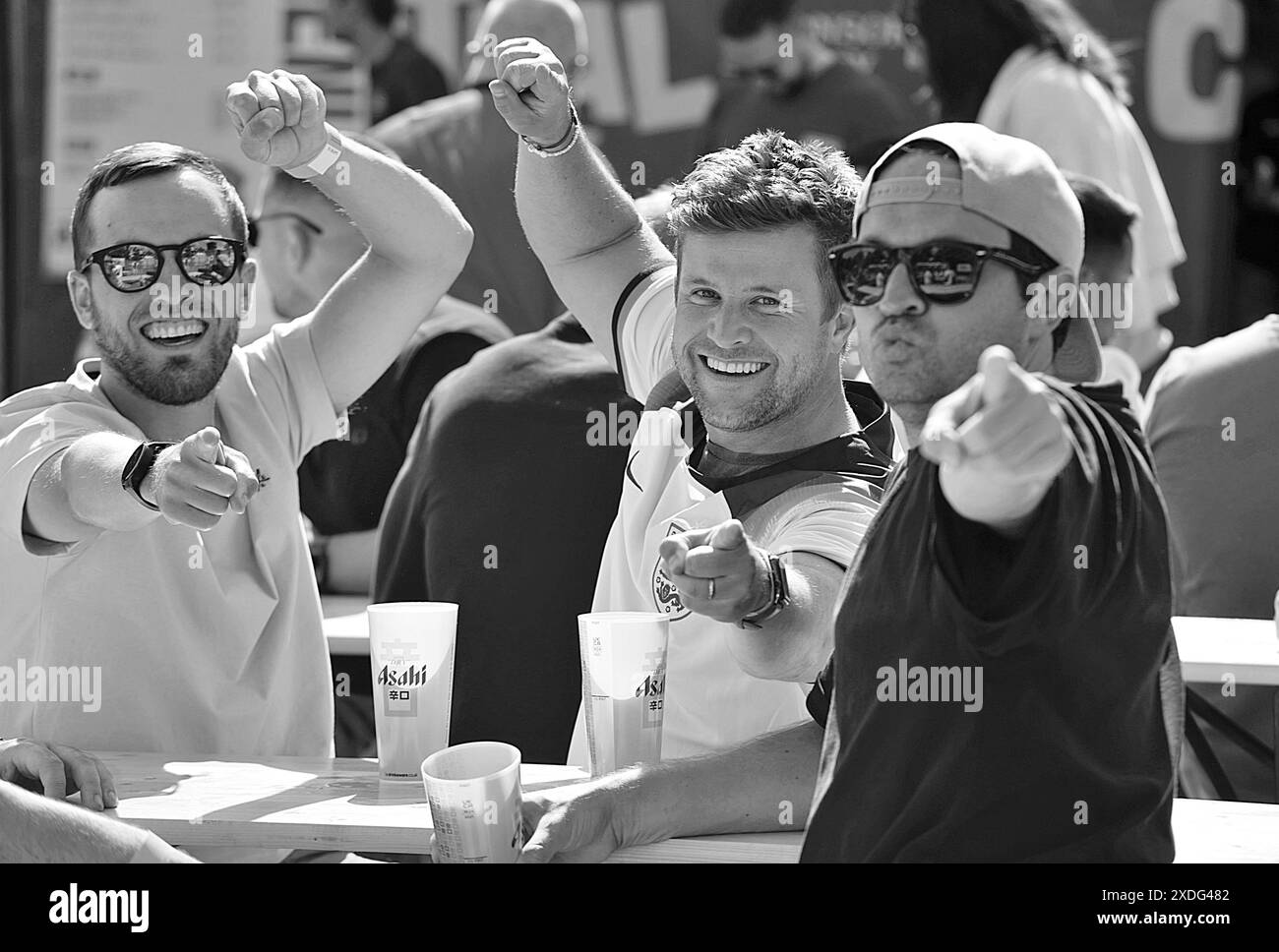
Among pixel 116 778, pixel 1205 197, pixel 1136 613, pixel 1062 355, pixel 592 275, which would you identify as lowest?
pixel 116 778

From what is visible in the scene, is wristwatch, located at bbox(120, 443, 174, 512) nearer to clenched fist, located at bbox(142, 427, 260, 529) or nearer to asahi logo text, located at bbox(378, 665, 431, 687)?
clenched fist, located at bbox(142, 427, 260, 529)

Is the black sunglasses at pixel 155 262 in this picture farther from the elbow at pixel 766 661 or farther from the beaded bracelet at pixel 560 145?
the elbow at pixel 766 661

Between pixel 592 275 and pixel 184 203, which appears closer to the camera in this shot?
pixel 184 203

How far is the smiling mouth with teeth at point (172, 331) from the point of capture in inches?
102

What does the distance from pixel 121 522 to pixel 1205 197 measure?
4.71 metres

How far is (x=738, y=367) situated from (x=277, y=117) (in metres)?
0.84

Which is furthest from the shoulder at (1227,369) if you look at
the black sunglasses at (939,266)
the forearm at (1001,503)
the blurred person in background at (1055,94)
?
the forearm at (1001,503)

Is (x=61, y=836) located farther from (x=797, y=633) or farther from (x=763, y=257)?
(x=763, y=257)

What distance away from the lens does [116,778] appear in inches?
89.4

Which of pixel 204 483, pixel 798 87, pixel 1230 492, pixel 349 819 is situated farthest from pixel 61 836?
pixel 798 87

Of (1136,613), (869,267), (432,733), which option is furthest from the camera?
Result: (432,733)

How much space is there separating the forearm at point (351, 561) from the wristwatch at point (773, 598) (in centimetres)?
226
